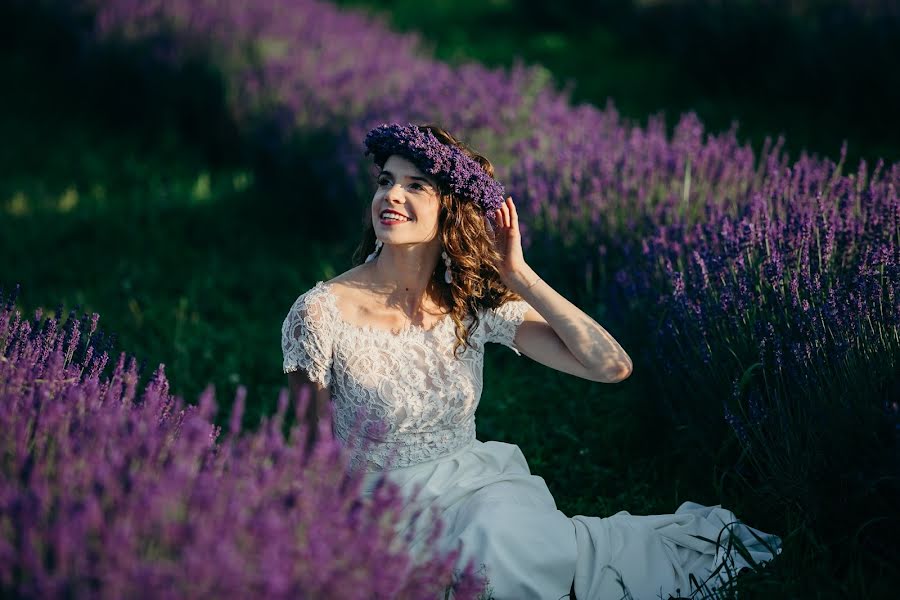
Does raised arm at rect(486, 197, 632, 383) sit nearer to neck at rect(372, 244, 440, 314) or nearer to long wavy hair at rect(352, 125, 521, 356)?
long wavy hair at rect(352, 125, 521, 356)

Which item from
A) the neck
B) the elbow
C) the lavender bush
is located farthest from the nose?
the lavender bush

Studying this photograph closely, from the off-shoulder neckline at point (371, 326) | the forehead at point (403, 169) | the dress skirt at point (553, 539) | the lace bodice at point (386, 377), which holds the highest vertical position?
the forehead at point (403, 169)

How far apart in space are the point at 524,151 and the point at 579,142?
1.14 feet

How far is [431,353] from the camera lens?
2828 millimetres

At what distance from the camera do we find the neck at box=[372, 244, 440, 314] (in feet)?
9.46

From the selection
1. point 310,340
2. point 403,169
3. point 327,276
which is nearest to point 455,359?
point 310,340

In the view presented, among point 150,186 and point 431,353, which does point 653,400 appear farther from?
point 150,186

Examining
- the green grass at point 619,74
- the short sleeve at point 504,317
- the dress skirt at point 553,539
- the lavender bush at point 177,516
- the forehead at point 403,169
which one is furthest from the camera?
the green grass at point 619,74

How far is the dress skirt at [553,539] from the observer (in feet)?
8.06

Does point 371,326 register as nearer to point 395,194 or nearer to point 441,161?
point 395,194

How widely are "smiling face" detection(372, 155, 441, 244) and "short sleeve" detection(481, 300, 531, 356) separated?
0.37m

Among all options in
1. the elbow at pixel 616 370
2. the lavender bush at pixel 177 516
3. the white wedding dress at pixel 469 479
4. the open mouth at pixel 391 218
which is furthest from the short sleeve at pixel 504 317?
the lavender bush at pixel 177 516

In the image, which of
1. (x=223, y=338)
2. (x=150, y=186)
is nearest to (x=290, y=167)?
(x=150, y=186)

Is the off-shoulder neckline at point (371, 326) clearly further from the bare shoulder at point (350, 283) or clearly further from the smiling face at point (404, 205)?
the smiling face at point (404, 205)
